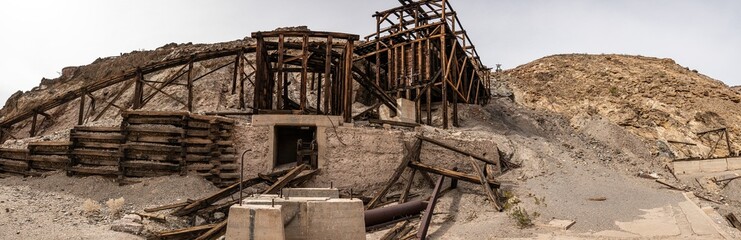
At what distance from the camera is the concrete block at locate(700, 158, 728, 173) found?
1612 centimetres

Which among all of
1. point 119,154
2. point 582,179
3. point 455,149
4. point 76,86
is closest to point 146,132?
point 119,154

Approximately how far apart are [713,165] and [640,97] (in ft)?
28.5

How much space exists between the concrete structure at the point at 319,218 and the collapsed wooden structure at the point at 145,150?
517cm

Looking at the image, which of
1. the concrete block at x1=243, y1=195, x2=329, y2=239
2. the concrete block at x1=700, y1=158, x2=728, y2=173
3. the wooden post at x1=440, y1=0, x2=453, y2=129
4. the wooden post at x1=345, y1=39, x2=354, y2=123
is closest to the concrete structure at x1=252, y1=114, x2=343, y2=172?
the wooden post at x1=345, y1=39, x2=354, y2=123

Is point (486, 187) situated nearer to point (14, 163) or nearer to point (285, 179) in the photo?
point (285, 179)

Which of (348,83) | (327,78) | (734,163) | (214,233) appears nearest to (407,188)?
(348,83)

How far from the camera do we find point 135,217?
29.2 ft

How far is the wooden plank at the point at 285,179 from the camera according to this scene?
10.1 meters

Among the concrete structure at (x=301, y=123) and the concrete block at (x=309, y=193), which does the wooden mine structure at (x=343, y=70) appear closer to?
the concrete structure at (x=301, y=123)

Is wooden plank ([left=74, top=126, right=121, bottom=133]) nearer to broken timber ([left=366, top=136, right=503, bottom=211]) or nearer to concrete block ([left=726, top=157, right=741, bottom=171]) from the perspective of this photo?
broken timber ([left=366, top=136, right=503, bottom=211])

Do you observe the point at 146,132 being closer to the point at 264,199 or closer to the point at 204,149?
the point at 204,149

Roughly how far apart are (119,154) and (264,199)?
6.33 m

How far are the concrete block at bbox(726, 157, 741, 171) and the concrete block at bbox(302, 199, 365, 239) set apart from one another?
55.4 feet

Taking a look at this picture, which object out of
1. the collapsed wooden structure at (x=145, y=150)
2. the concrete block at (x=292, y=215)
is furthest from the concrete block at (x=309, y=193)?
the collapsed wooden structure at (x=145, y=150)
